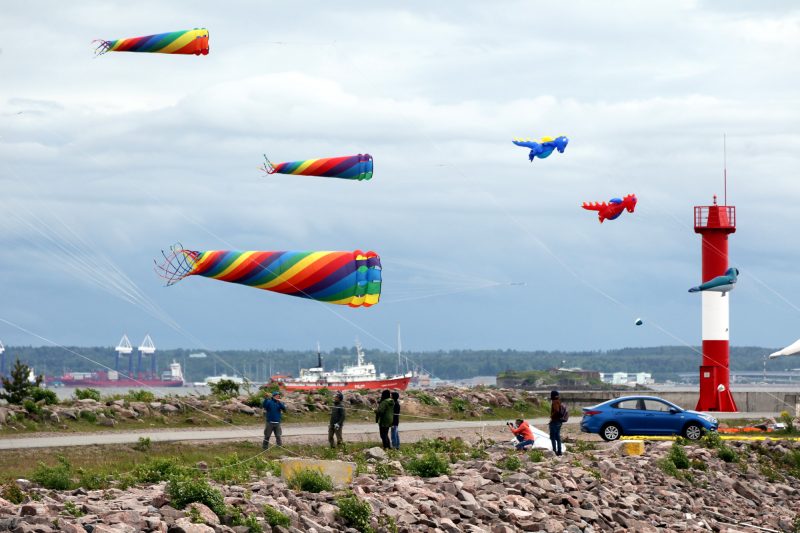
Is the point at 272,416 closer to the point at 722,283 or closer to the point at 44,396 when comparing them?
the point at 44,396

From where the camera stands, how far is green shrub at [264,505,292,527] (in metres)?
19.9

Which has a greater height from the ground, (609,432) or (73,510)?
(609,432)

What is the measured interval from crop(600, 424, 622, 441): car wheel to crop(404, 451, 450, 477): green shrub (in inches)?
474

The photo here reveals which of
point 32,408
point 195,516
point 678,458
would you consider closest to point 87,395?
point 32,408

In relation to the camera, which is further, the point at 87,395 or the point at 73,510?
the point at 87,395

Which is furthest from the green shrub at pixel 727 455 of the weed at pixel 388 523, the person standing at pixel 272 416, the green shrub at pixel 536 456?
the weed at pixel 388 523

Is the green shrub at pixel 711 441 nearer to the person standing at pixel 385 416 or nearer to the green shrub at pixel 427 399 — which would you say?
the person standing at pixel 385 416

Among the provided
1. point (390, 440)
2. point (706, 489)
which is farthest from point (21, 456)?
point (706, 489)

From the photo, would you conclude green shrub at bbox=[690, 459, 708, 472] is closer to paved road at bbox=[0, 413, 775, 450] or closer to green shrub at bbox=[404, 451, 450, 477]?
paved road at bbox=[0, 413, 775, 450]

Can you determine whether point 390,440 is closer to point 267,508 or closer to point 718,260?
point 267,508

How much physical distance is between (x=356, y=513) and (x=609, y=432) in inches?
710

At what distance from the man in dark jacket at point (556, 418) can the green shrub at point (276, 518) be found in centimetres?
1138

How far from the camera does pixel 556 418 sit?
1206 inches

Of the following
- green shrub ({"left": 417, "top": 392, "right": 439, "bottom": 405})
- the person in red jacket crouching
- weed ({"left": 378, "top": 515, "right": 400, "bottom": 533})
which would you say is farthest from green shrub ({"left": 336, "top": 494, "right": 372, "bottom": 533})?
green shrub ({"left": 417, "top": 392, "right": 439, "bottom": 405})
